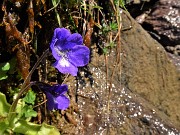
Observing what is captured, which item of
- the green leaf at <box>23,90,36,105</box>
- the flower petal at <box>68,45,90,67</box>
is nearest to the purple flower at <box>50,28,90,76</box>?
the flower petal at <box>68,45,90,67</box>

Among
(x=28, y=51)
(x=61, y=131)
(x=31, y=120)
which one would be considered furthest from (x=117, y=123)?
(x=28, y=51)

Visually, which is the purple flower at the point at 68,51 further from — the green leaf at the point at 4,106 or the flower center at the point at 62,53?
the green leaf at the point at 4,106

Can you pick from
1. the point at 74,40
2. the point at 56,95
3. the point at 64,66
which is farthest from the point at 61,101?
the point at 74,40

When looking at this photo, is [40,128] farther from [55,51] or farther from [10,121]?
[55,51]

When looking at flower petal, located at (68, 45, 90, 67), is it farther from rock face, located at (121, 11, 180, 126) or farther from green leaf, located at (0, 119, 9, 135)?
rock face, located at (121, 11, 180, 126)

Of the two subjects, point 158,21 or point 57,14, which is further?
point 158,21

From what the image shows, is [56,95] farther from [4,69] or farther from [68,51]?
[4,69]

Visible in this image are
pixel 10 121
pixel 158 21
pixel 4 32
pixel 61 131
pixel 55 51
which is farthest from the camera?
pixel 158 21
